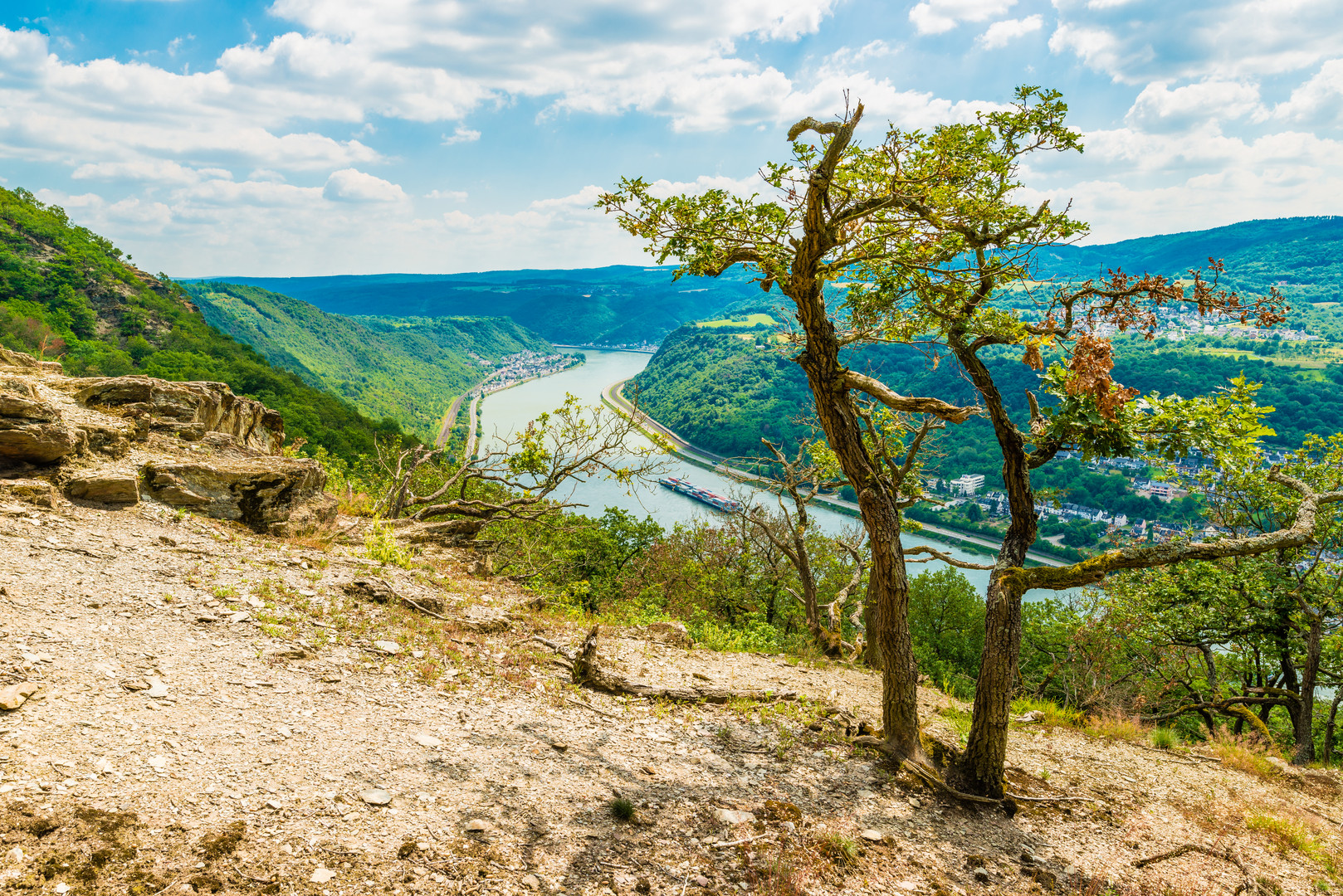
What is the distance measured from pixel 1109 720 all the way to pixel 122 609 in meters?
11.3

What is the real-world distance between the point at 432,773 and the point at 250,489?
5846 mm

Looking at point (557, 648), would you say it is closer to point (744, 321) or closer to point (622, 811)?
point (622, 811)

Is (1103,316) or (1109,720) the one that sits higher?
(1103,316)

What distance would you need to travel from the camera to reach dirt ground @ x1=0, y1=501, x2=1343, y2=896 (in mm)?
3303

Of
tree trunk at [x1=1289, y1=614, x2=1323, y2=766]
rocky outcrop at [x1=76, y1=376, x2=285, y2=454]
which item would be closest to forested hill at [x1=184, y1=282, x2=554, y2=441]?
rocky outcrop at [x1=76, y1=376, x2=285, y2=454]

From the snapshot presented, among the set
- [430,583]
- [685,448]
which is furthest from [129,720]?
[685,448]

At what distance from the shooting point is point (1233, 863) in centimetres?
486

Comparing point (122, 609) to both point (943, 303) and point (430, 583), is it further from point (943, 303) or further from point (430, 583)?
point (943, 303)

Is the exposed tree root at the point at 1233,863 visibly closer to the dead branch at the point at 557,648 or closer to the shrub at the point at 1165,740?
the shrub at the point at 1165,740

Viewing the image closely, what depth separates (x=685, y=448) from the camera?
69750 mm

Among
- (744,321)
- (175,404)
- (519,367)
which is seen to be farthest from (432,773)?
(519,367)

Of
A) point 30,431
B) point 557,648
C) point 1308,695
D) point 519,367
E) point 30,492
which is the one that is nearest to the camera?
point 30,492

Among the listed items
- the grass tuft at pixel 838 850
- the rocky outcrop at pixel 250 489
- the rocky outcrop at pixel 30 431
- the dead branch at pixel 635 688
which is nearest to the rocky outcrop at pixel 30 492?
the rocky outcrop at pixel 30 431

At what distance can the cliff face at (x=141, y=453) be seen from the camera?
6.71 meters
